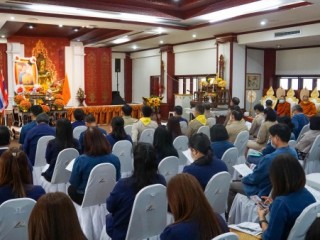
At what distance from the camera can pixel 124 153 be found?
459 centimetres

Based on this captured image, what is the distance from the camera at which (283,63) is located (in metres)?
12.4

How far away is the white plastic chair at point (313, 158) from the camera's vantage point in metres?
4.89

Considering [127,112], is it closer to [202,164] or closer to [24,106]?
[202,164]

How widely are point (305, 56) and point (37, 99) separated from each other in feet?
27.4

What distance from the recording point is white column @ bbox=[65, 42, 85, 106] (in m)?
13.9

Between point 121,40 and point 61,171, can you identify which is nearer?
point 61,171

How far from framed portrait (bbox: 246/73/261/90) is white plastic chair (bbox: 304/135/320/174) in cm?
737

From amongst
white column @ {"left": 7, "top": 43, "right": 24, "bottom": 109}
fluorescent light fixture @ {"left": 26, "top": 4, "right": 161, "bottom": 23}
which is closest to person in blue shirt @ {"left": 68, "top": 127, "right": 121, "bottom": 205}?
fluorescent light fixture @ {"left": 26, "top": 4, "right": 161, "bottom": 23}

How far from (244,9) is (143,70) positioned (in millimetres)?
9583

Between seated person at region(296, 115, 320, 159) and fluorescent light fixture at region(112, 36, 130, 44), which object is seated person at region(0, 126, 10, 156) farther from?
fluorescent light fixture at region(112, 36, 130, 44)

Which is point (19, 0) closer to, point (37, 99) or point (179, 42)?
point (37, 99)

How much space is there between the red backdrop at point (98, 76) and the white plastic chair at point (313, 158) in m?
10.8

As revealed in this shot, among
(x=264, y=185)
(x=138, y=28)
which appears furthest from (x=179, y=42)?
(x=264, y=185)

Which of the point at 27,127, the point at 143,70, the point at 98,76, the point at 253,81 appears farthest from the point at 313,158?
the point at 143,70
